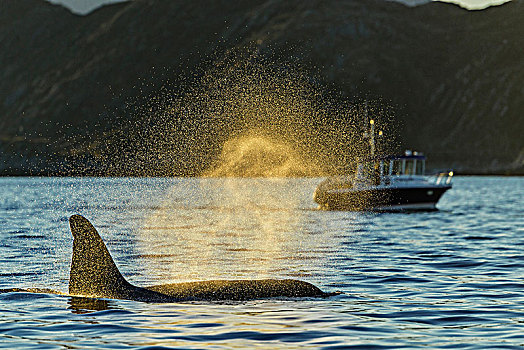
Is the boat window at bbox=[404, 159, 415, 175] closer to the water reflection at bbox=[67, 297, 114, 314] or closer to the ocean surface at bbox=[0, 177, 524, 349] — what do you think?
the ocean surface at bbox=[0, 177, 524, 349]

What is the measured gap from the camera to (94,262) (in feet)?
63.6

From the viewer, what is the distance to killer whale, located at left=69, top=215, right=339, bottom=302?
19.3m

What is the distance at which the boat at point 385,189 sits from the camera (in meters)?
78.7

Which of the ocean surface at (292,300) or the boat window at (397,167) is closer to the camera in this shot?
the ocean surface at (292,300)

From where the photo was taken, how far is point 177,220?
66.4 m

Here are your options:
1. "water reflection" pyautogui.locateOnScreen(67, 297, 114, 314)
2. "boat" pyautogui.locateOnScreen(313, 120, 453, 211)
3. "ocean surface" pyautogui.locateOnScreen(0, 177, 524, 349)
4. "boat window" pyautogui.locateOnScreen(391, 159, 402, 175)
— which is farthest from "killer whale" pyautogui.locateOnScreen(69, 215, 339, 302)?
"boat window" pyautogui.locateOnScreen(391, 159, 402, 175)

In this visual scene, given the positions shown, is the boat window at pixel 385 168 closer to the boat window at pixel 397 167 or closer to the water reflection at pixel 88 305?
the boat window at pixel 397 167

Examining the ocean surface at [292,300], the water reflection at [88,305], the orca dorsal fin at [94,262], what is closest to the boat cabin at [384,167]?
the ocean surface at [292,300]

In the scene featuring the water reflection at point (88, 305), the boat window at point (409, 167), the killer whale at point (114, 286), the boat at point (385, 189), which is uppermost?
the boat window at point (409, 167)

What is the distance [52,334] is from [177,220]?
5007cm

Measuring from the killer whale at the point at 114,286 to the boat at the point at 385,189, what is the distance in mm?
59449

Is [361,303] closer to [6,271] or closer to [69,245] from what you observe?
[6,271]

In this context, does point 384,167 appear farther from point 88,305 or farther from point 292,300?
point 88,305

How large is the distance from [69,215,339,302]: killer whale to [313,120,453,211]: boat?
195 feet
